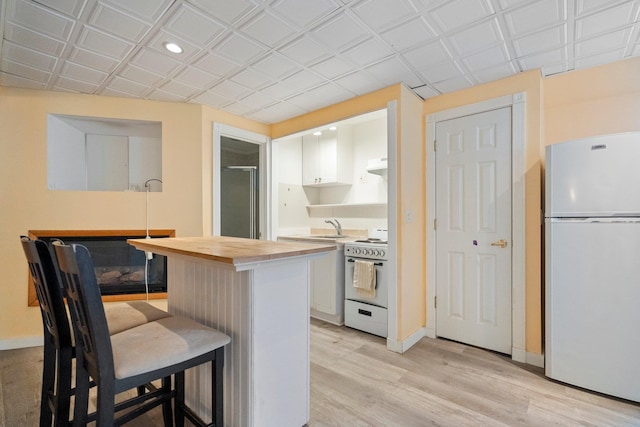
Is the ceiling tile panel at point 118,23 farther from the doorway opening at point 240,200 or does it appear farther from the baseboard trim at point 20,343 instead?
the baseboard trim at point 20,343

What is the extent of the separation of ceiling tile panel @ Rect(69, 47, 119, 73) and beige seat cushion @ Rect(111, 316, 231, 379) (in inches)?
81.1

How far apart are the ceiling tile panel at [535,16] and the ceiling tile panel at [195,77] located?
220 centimetres

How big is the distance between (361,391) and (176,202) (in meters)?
2.53

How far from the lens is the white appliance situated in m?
1.84

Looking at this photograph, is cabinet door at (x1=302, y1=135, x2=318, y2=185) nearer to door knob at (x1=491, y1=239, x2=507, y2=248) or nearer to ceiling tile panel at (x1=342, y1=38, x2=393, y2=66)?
ceiling tile panel at (x1=342, y1=38, x2=393, y2=66)

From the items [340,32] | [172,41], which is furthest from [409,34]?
[172,41]

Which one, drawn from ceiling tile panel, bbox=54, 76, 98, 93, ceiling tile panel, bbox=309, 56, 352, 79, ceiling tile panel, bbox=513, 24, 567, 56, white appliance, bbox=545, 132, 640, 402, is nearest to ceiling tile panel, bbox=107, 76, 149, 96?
ceiling tile panel, bbox=54, 76, 98, 93

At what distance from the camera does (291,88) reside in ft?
9.00

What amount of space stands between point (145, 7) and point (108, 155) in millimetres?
2202

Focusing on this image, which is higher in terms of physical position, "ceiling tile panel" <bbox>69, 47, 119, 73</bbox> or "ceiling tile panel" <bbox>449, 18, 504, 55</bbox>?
"ceiling tile panel" <bbox>69, 47, 119, 73</bbox>

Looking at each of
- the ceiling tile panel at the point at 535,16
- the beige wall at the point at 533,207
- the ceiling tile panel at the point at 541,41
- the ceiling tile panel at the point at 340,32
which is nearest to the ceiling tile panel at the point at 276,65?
the ceiling tile panel at the point at 340,32

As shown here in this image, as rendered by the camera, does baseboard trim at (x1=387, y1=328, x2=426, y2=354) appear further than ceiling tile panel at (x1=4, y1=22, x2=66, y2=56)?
Yes

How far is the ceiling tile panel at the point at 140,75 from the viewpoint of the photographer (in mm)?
2393

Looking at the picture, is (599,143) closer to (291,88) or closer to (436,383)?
(436,383)
